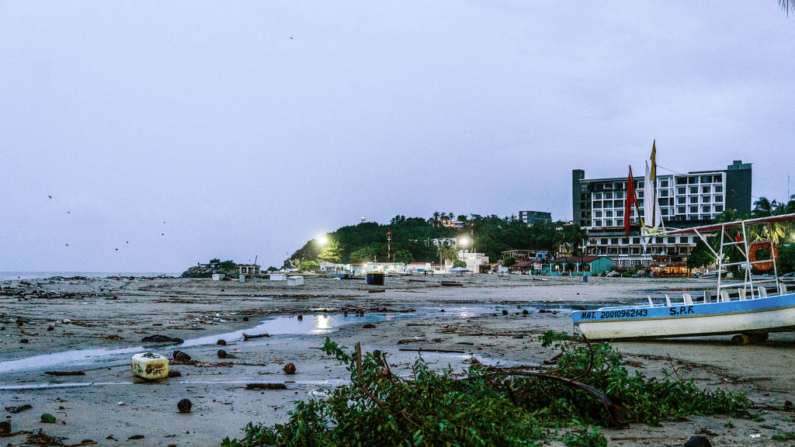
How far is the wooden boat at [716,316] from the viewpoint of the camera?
511 inches

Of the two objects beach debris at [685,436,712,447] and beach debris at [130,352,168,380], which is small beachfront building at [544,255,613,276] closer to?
beach debris at [130,352,168,380]

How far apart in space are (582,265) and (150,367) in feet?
414

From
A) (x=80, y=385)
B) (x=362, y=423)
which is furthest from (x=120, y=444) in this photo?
(x=80, y=385)

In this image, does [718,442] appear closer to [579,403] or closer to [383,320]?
[579,403]

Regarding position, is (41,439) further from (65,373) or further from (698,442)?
(698,442)

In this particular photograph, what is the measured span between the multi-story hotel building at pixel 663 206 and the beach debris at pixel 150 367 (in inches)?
5593

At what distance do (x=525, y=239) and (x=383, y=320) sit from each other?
7107 inches

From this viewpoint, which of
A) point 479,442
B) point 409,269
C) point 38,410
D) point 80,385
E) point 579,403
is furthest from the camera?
point 409,269

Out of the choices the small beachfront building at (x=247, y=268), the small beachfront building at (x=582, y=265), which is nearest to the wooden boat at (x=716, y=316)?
the small beachfront building at (x=582, y=265)

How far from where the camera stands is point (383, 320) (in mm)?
21703

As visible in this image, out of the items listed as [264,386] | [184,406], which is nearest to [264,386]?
[264,386]

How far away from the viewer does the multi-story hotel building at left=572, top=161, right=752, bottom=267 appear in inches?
5620

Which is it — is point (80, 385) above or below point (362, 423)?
below

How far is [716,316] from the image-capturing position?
13.5 m
